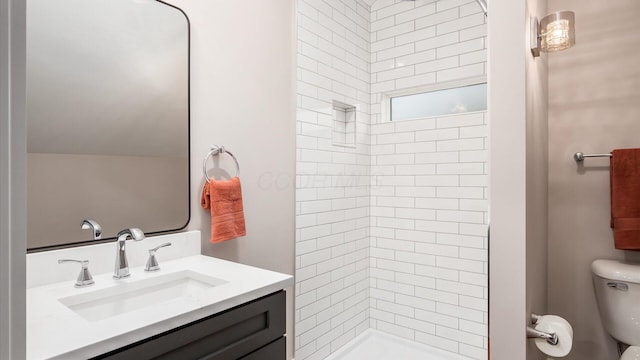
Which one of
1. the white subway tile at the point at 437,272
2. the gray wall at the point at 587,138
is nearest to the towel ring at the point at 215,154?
the white subway tile at the point at 437,272

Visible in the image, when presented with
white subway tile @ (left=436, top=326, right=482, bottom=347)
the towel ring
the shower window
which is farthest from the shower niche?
white subway tile @ (left=436, top=326, right=482, bottom=347)

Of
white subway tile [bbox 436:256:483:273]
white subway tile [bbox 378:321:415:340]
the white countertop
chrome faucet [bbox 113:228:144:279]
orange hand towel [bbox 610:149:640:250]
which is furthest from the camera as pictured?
white subway tile [bbox 378:321:415:340]

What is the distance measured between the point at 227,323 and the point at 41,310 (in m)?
0.52

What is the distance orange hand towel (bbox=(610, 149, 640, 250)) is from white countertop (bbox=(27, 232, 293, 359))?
1801 mm

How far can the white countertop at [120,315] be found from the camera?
813 mm

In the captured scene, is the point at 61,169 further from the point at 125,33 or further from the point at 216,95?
the point at 216,95

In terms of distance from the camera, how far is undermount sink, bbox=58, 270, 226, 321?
1.17 metres

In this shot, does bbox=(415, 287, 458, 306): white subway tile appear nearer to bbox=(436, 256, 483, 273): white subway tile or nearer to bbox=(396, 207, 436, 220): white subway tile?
bbox=(436, 256, 483, 273): white subway tile

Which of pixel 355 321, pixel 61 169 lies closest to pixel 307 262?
pixel 355 321

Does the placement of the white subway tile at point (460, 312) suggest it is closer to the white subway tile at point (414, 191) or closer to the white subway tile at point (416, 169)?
the white subway tile at point (414, 191)

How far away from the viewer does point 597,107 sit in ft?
6.66

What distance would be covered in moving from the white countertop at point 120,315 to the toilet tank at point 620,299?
170 centimetres

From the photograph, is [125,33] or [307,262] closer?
[125,33]

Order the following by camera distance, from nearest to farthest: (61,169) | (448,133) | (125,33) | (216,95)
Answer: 1. (61,169)
2. (125,33)
3. (216,95)
4. (448,133)
